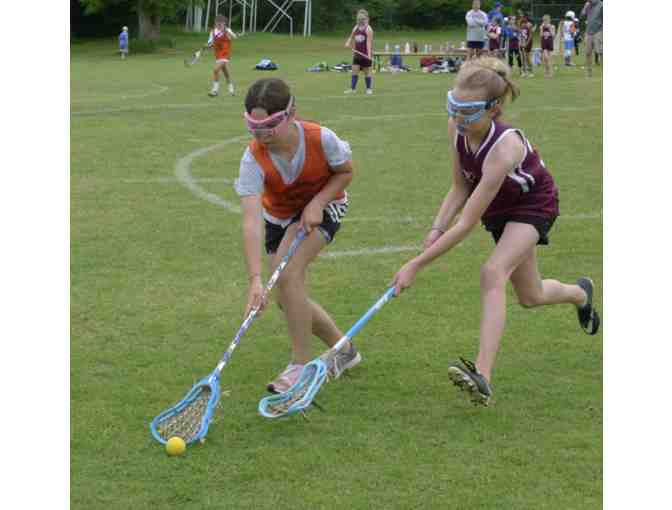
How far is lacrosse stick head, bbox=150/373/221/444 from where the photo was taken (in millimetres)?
4328

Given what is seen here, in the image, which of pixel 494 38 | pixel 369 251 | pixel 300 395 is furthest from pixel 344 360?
pixel 494 38

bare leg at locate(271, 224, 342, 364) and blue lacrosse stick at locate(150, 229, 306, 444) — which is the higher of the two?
bare leg at locate(271, 224, 342, 364)

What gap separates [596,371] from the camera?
517 cm

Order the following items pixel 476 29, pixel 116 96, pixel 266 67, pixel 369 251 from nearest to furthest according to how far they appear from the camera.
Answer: pixel 369 251, pixel 116 96, pixel 476 29, pixel 266 67

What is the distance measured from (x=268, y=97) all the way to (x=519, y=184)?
1234 millimetres

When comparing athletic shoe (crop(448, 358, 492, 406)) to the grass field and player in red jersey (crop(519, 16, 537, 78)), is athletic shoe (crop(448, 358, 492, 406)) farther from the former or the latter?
player in red jersey (crop(519, 16, 537, 78))

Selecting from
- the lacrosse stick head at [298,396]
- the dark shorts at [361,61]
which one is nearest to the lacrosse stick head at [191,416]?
the lacrosse stick head at [298,396]

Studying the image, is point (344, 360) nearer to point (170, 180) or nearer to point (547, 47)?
point (170, 180)

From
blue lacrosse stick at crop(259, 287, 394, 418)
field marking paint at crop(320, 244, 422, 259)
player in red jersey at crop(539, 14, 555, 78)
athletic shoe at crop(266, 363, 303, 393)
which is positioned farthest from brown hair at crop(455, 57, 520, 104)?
player in red jersey at crop(539, 14, 555, 78)

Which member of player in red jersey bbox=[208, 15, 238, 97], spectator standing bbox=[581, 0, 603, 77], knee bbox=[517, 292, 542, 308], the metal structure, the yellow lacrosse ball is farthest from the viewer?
the metal structure

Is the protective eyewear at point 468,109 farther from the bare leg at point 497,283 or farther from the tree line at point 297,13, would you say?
the tree line at point 297,13

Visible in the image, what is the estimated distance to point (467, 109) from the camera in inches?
181

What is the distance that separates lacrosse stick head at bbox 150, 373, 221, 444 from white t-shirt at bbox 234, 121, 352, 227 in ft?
2.98

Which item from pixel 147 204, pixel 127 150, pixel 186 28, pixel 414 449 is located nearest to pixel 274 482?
pixel 414 449
